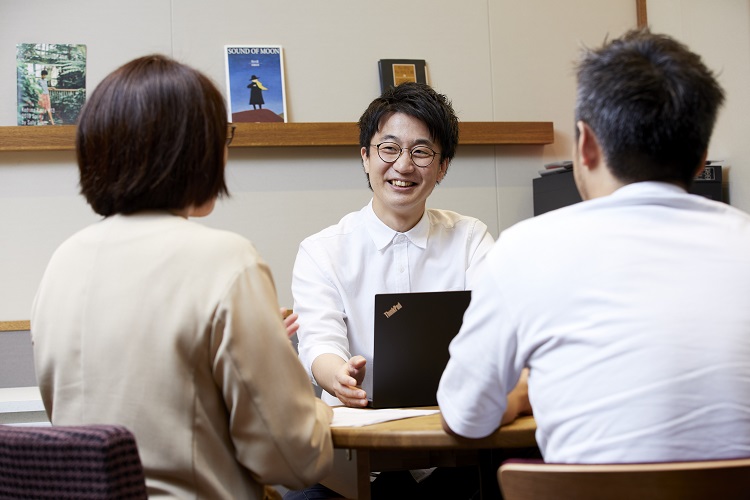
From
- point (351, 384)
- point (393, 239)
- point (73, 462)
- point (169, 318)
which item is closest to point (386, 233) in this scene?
point (393, 239)

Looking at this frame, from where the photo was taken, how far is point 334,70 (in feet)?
11.9

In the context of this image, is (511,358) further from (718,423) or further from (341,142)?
(341,142)

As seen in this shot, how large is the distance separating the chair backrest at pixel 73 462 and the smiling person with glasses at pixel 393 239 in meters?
1.30

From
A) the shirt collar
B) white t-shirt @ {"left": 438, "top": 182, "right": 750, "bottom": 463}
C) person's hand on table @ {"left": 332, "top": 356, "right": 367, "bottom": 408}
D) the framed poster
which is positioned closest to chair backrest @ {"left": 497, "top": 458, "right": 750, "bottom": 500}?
white t-shirt @ {"left": 438, "top": 182, "right": 750, "bottom": 463}

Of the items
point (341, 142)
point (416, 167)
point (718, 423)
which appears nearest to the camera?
point (718, 423)

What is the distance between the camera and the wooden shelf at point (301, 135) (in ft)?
10.7

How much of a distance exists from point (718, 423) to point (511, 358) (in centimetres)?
31

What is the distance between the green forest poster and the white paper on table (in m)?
2.19

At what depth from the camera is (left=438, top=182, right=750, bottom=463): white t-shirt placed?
1.14 m

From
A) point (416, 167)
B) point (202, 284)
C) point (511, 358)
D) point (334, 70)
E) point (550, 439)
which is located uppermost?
point (334, 70)

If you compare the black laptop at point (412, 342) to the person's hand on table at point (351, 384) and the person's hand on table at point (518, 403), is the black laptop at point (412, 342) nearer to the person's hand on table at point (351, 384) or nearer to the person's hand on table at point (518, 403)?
the person's hand on table at point (351, 384)

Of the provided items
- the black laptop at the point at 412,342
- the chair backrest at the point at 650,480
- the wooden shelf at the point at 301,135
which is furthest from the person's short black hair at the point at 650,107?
the wooden shelf at the point at 301,135

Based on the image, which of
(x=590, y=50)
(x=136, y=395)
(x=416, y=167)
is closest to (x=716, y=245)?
(x=590, y=50)

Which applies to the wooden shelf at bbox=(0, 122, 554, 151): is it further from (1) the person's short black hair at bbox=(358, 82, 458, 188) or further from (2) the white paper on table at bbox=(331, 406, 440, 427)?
(2) the white paper on table at bbox=(331, 406, 440, 427)
